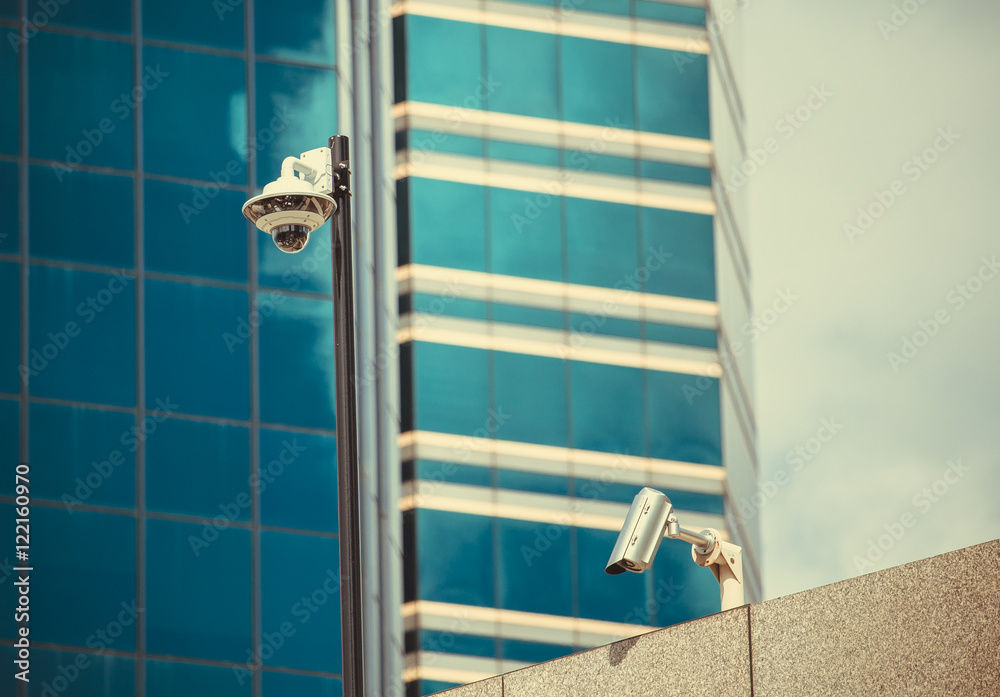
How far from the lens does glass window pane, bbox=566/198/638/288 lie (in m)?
38.0

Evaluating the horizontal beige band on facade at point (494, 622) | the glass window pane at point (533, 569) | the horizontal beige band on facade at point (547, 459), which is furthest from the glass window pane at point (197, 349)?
the glass window pane at point (533, 569)

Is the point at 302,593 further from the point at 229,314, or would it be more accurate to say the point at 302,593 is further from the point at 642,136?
the point at 642,136

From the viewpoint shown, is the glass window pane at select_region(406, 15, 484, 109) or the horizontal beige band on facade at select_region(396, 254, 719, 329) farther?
the glass window pane at select_region(406, 15, 484, 109)

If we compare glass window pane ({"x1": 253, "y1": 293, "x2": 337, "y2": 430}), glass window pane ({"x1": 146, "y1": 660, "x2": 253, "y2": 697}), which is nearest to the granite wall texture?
glass window pane ({"x1": 146, "y1": 660, "x2": 253, "y2": 697})

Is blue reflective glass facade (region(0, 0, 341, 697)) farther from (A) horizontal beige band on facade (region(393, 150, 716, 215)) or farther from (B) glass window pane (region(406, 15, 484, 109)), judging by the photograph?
(B) glass window pane (region(406, 15, 484, 109))

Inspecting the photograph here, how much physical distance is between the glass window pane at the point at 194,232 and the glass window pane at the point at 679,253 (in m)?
12.4

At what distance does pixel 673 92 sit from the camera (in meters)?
40.6

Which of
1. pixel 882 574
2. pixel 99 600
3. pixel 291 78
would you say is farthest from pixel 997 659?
pixel 291 78

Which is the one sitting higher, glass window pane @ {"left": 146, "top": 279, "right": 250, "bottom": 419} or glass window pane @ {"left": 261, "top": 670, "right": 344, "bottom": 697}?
glass window pane @ {"left": 146, "top": 279, "right": 250, "bottom": 419}

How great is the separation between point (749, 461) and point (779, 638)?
34309 mm

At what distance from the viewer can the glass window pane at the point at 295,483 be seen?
1164 inches

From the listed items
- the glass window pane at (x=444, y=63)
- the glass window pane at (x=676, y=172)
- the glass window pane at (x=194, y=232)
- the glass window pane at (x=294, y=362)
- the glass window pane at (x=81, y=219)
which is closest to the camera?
the glass window pane at (x=81, y=219)

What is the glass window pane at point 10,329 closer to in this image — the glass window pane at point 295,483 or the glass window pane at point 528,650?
the glass window pane at point 295,483

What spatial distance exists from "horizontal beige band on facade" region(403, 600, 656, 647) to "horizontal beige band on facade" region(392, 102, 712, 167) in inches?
433
